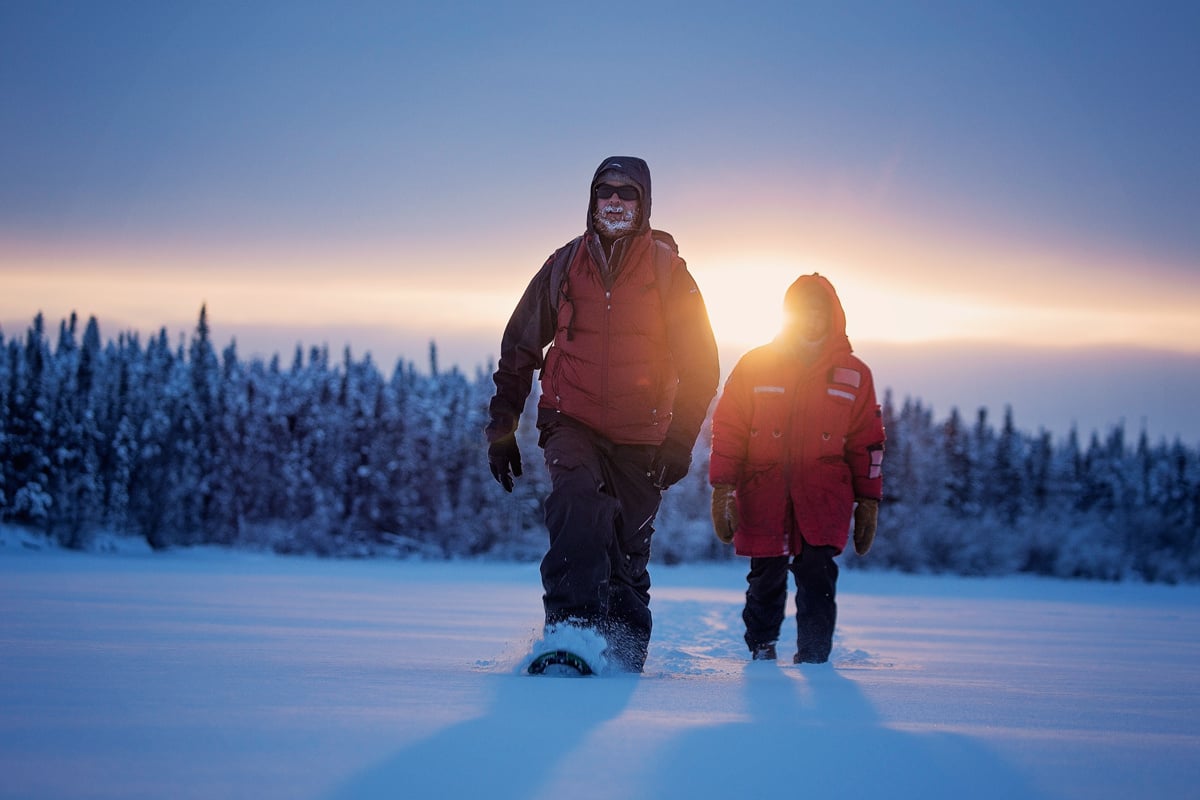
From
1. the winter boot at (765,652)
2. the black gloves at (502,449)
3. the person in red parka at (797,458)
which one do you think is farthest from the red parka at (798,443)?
the black gloves at (502,449)

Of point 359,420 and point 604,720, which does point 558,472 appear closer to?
point 604,720

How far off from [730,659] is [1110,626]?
7.53m

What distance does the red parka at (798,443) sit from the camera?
564cm

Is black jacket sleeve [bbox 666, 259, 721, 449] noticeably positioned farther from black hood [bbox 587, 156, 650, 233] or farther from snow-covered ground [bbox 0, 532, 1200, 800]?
snow-covered ground [bbox 0, 532, 1200, 800]

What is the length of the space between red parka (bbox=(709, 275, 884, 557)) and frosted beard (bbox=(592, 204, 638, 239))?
1572mm

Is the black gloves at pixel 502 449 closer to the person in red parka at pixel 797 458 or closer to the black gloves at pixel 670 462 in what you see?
the black gloves at pixel 670 462

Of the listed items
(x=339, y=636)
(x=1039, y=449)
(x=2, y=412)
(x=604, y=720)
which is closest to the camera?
(x=604, y=720)

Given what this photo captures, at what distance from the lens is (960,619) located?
1232 cm

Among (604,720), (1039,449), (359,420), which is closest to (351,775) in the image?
(604,720)

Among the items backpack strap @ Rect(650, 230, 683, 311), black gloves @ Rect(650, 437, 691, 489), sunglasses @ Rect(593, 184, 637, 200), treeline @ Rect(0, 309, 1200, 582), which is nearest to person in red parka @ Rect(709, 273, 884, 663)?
black gloves @ Rect(650, 437, 691, 489)

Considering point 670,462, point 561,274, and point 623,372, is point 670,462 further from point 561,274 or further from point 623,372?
point 561,274

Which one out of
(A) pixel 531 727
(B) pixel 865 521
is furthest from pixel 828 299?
(A) pixel 531 727

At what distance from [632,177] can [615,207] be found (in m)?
0.17

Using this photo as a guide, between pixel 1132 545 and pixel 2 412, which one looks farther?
pixel 2 412
